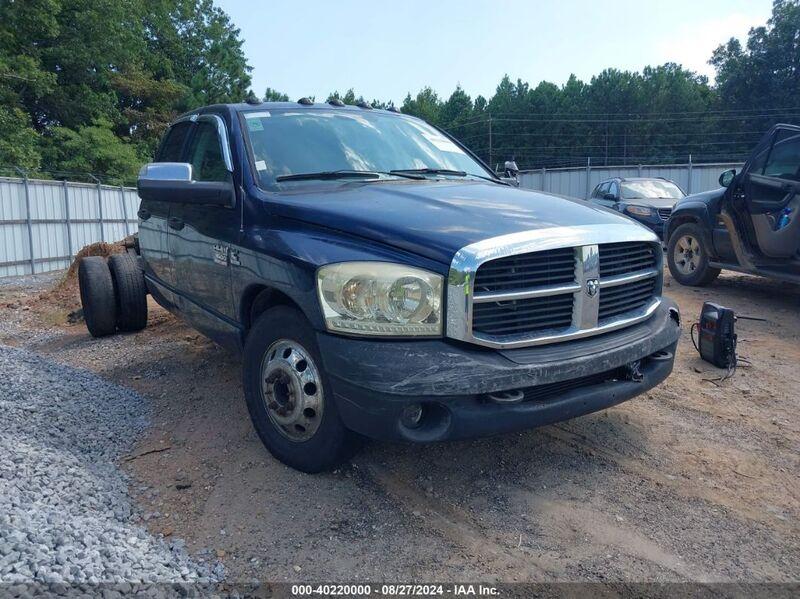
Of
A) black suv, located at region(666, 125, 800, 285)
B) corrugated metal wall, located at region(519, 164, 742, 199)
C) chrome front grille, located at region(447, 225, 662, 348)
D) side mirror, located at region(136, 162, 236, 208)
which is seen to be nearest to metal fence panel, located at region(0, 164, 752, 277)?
black suv, located at region(666, 125, 800, 285)

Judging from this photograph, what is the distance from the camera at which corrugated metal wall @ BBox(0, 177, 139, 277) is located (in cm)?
1443

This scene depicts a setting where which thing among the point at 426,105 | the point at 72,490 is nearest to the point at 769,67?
the point at 426,105

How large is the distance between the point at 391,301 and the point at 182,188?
1683 millimetres

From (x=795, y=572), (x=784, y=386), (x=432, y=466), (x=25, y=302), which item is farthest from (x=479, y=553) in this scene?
(x=25, y=302)

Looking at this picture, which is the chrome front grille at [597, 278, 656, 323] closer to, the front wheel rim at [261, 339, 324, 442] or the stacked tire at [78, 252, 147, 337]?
the front wheel rim at [261, 339, 324, 442]

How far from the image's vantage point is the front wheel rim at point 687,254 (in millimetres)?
8711

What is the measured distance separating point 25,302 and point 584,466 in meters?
9.58

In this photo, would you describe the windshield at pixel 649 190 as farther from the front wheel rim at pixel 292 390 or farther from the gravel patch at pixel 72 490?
the front wheel rim at pixel 292 390

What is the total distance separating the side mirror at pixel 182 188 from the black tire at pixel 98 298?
2.77 metres

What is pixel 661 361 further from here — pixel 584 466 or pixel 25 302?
pixel 25 302

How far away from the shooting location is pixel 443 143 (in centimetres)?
491

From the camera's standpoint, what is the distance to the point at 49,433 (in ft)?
12.5

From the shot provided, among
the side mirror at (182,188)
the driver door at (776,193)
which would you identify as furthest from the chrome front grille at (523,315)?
the driver door at (776,193)

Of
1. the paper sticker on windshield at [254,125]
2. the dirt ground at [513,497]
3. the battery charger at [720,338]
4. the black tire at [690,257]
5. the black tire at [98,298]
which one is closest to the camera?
the dirt ground at [513,497]
